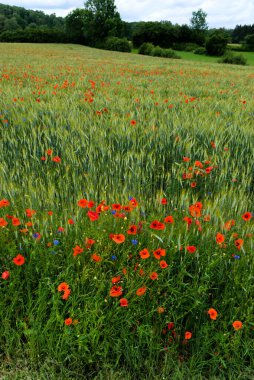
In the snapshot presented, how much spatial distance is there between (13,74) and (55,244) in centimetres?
1037

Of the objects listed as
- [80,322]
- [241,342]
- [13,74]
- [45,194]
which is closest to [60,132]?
[45,194]

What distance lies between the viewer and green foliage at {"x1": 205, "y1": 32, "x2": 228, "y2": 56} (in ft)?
193

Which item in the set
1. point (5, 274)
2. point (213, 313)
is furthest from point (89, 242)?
point (213, 313)

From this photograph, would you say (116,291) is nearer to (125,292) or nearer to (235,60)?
(125,292)

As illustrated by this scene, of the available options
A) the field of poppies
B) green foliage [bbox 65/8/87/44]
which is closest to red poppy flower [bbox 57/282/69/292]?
the field of poppies

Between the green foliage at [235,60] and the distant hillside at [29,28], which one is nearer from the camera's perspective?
the green foliage at [235,60]

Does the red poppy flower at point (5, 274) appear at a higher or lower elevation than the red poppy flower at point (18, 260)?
lower

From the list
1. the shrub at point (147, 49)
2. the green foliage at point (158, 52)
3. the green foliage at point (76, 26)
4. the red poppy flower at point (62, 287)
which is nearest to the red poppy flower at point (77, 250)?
the red poppy flower at point (62, 287)

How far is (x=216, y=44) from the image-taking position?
59156 mm

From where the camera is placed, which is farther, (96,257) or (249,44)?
(249,44)

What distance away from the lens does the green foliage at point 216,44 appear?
58.9 meters

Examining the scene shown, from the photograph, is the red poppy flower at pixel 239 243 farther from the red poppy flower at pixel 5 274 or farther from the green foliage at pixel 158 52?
the green foliage at pixel 158 52

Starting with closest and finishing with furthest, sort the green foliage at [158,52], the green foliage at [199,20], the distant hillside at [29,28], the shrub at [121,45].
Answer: the green foliage at [158,52], the shrub at [121,45], the distant hillside at [29,28], the green foliage at [199,20]

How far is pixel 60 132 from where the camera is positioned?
371cm
